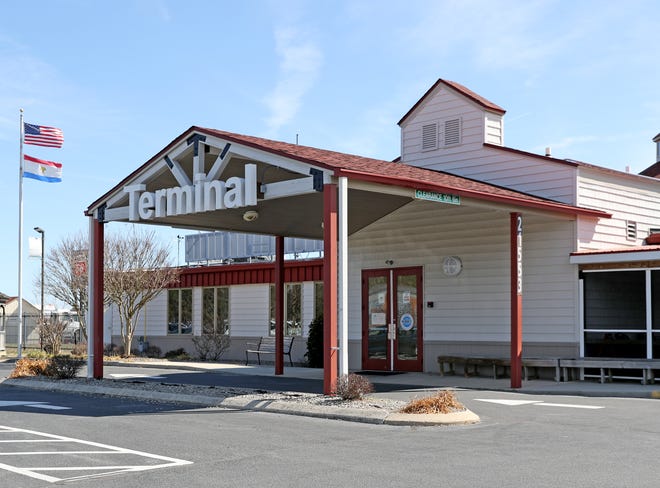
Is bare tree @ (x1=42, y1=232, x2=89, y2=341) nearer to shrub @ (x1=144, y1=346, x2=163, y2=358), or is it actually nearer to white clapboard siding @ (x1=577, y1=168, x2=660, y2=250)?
shrub @ (x1=144, y1=346, x2=163, y2=358)

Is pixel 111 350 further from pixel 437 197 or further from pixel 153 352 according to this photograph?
pixel 437 197

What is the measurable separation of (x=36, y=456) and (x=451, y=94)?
1637 centimetres

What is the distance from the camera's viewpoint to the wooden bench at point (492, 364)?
62.1ft

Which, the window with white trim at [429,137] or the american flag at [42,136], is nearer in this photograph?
the window with white trim at [429,137]

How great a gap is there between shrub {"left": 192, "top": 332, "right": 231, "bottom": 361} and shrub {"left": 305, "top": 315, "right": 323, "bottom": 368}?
5588 millimetres

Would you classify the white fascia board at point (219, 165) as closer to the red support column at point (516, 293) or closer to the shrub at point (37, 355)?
the red support column at point (516, 293)

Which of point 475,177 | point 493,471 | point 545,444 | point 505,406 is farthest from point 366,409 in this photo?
point 475,177

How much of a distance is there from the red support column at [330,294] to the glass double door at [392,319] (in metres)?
7.53

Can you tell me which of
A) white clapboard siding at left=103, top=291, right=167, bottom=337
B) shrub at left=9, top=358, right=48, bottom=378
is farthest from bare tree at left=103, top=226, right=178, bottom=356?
shrub at left=9, top=358, right=48, bottom=378

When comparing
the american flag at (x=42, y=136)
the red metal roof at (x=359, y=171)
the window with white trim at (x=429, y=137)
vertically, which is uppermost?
the american flag at (x=42, y=136)

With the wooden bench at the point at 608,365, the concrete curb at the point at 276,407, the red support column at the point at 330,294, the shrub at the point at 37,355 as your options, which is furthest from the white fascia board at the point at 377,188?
the shrub at the point at 37,355

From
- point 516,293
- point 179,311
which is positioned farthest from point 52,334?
point 516,293

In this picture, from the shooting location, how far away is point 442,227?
2141 cm

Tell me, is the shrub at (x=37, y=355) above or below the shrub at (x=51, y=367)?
below
